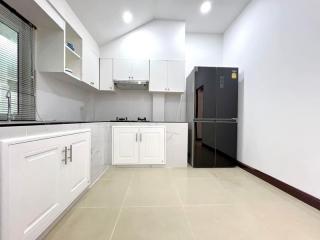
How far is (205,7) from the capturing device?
363 cm

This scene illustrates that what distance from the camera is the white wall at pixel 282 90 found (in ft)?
6.72

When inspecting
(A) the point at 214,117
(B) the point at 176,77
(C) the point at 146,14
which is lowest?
(A) the point at 214,117

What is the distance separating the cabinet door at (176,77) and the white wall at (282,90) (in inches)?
46.1

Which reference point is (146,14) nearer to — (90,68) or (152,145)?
(90,68)

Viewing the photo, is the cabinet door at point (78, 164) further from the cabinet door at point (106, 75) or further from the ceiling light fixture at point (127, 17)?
the ceiling light fixture at point (127, 17)

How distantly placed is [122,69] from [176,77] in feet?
3.80

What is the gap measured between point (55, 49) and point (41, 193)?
179cm

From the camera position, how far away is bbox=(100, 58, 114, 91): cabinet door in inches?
156

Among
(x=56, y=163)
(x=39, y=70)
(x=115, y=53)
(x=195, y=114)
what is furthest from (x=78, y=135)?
(x=115, y=53)

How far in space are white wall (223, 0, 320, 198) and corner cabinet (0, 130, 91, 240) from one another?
2.49 metres

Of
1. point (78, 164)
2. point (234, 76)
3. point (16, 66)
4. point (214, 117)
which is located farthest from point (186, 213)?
point (234, 76)

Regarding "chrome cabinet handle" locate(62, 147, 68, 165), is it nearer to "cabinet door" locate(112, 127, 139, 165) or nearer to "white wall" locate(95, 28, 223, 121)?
"cabinet door" locate(112, 127, 139, 165)

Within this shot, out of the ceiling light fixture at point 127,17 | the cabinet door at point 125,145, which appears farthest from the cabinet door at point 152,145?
the ceiling light fixture at point 127,17

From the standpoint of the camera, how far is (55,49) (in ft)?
7.66
